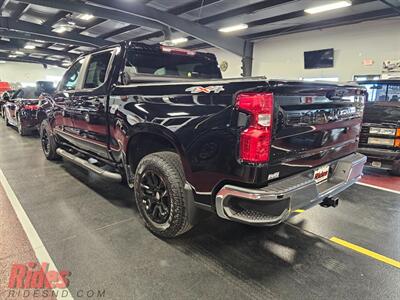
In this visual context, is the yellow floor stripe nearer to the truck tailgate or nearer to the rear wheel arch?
the truck tailgate

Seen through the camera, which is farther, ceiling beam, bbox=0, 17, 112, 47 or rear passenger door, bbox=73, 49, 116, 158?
ceiling beam, bbox=0, 17, 112, 47

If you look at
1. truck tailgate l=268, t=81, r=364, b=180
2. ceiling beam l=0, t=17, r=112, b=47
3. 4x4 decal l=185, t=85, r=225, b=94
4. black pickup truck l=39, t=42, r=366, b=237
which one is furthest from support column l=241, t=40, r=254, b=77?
4x4 decal l=185, t=85, r=225, b=94

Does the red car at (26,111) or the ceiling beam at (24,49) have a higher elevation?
the ceiling beam at (24,49)

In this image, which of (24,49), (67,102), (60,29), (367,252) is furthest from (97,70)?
(24,49)

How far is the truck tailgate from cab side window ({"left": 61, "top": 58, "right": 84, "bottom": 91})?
3166mm

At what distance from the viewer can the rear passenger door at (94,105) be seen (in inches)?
120

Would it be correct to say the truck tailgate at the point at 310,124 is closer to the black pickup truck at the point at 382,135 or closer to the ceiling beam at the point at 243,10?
the black pickup truck at the point at 382,135

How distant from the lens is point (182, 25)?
10.3 metres

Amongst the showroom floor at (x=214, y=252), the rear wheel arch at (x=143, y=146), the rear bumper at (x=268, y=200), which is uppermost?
the rear wheel arch at (x=143, y=146)

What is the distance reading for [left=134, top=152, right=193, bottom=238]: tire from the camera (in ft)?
7.30

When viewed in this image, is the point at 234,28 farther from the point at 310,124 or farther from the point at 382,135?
the point at 310,124

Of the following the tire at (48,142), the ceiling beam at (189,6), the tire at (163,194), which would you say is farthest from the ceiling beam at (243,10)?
the tire at (163,194)

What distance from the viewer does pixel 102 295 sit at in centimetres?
182

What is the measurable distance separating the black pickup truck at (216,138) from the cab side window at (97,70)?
0.02m
